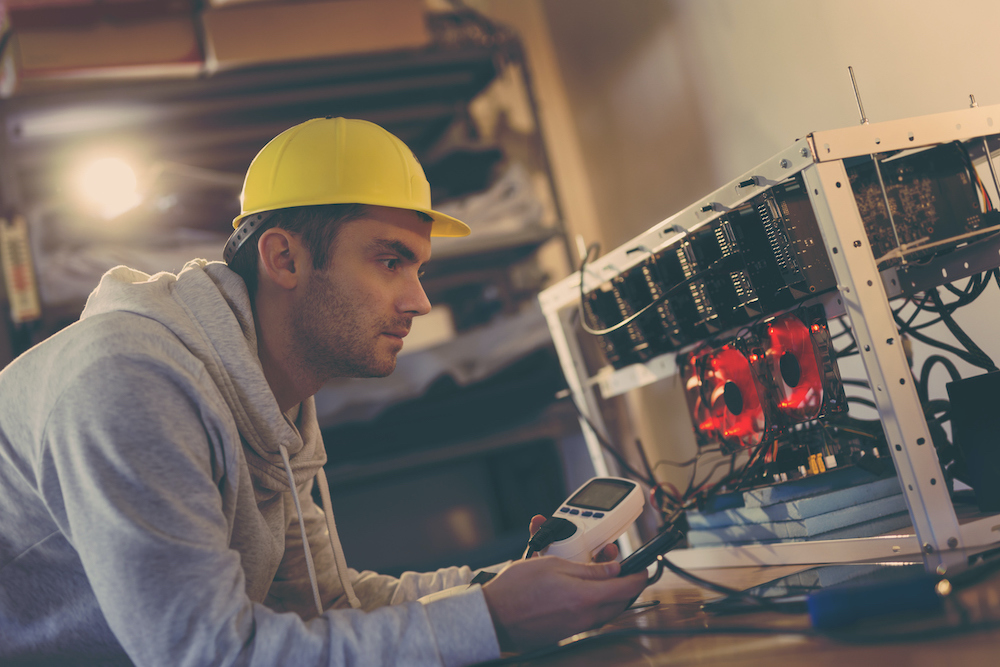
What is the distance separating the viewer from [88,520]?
690 mm

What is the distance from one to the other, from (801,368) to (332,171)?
26.9 inches

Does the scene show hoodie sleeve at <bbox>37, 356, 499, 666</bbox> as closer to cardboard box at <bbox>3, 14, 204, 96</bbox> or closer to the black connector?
the black connector

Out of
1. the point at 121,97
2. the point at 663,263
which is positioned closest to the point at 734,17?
the point at 663,263

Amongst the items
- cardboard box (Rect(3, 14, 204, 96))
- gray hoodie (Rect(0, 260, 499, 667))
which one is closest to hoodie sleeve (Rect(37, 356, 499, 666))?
gray hoodie (Rect(0, 260, 499, 667))

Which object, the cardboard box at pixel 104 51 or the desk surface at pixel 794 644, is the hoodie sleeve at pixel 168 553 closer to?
the desk surface at pixel 794 644

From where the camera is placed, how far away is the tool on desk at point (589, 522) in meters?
0.96

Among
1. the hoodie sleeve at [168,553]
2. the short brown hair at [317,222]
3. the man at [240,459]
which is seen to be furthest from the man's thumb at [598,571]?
the short brown hair at [317,222]

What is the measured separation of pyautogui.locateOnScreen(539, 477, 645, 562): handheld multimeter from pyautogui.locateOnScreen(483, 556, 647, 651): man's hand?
0.18 metres

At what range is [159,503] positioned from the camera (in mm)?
696

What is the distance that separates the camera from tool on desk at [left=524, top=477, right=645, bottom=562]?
3.14 ft

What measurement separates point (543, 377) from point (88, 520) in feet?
4.47

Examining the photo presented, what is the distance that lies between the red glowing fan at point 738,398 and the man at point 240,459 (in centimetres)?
39

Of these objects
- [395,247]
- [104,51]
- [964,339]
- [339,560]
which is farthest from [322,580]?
[104,51]

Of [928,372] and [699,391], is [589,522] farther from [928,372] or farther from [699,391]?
[928,372]
